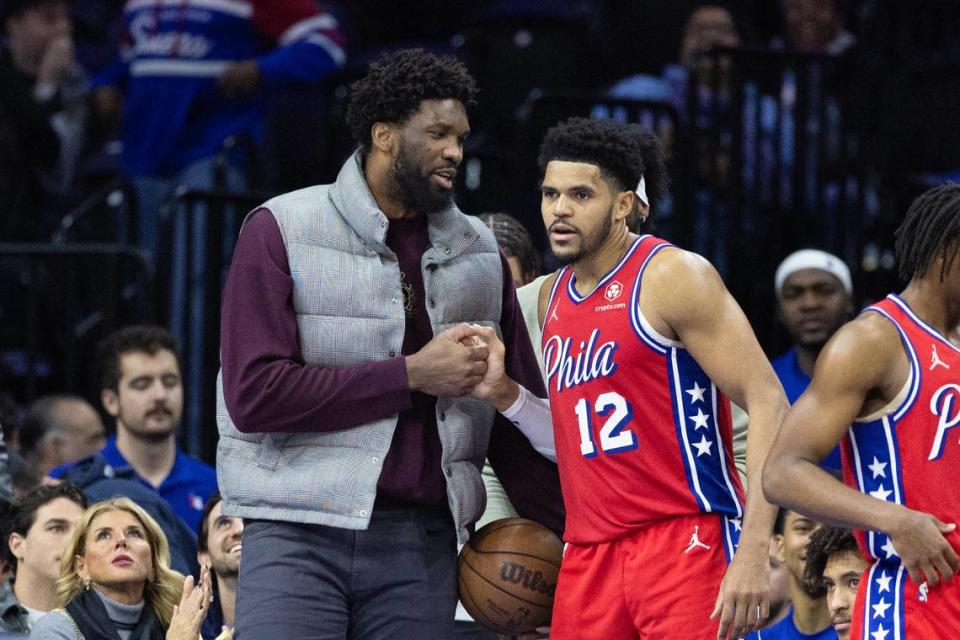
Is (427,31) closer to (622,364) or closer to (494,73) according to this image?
(494,73)

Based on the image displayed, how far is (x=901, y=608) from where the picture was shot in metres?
4.36

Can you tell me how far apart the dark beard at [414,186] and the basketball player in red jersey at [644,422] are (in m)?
0.32

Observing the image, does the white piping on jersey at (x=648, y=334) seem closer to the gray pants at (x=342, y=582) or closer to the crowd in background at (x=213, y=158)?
the gray pants at (x=342, y=582)

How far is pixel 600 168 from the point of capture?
5.09 m

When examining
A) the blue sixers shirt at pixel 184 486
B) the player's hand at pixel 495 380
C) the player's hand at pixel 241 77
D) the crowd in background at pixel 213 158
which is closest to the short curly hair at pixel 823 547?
the crowd in background at pixel 213 158

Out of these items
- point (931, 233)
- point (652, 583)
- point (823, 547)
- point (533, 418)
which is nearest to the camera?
point (931, 233)

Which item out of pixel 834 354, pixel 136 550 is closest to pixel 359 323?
pixel 834 354

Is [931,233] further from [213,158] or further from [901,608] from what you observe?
[213,158]

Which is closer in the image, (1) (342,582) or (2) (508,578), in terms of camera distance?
(1) (342,582)

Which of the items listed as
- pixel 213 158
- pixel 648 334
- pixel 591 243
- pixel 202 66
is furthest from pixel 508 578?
pixel 202 66

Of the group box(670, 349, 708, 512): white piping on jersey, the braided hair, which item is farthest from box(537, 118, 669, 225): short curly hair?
the braided hair

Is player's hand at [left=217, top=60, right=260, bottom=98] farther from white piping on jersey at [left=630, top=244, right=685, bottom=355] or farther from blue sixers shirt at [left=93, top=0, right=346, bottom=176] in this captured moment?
white piping on jersey at [left=630, top=244, right=685, bottom=355]

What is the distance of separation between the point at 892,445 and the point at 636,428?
77cm

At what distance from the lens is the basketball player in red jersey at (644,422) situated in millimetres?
4699
